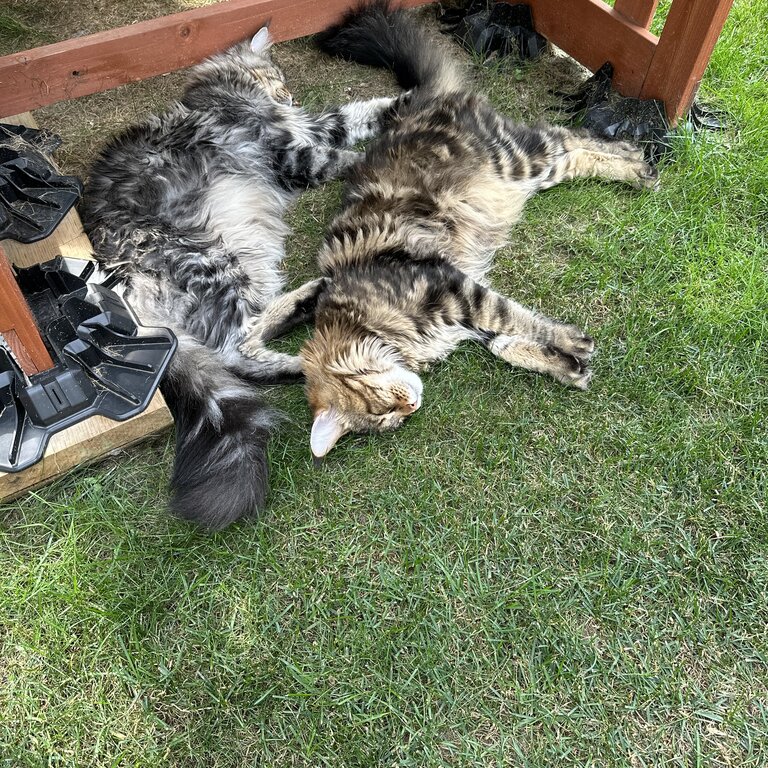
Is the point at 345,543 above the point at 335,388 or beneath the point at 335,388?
beneath

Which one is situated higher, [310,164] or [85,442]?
[310,164]

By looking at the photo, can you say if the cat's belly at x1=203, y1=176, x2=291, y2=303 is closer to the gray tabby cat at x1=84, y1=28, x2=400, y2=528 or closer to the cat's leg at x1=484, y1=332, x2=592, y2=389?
the gray tabby cat at x1=84, y1=28, x2=400, y2=528

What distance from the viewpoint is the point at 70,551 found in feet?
6.32

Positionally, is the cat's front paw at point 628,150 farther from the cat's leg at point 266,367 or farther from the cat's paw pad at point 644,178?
the cat's leg at point 266,367

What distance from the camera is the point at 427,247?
245cm

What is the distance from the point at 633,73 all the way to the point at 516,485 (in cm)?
211

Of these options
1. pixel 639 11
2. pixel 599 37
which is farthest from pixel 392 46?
pixel 639 11

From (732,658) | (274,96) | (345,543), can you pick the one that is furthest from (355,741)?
(274,96)

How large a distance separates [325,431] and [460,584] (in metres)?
0.64

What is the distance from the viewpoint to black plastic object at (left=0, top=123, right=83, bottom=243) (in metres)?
2.25

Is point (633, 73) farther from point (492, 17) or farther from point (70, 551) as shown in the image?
point (70, 551)

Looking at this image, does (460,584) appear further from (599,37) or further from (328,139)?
(599,37)

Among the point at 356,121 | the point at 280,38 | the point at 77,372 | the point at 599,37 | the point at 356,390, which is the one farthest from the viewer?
the point at 280,38

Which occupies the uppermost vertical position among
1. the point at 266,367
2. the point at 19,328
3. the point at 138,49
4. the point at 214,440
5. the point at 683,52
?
the point at 683,52
